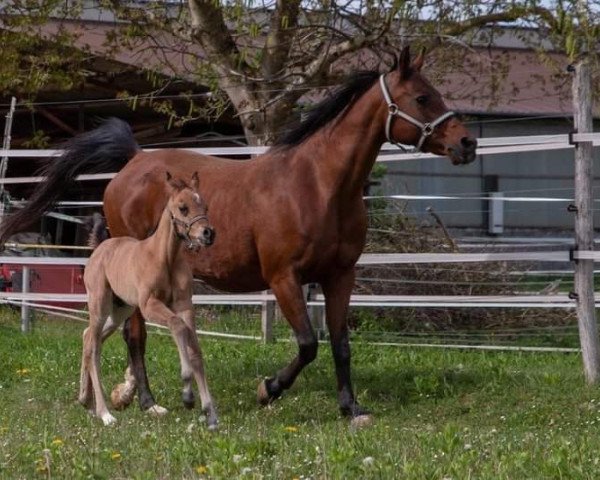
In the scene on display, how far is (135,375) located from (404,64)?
284cm

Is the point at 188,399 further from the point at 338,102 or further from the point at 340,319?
the point at 338,102

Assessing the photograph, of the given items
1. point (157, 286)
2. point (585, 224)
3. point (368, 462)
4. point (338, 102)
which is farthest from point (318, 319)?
point (368, 462)

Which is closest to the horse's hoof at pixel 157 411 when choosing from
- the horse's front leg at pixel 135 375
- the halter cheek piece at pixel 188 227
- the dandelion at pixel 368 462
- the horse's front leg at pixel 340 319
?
the horse's front leg at pixel 135 375

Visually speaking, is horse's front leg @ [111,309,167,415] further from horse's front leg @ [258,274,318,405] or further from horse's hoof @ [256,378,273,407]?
horse's front leg @ [258,274,318,405]

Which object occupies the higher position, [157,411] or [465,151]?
[465,151]

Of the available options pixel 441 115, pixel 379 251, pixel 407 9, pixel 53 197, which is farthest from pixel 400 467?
pixel 379 251

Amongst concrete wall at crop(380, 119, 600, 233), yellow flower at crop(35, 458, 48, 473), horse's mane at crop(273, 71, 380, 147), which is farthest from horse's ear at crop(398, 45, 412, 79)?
concrete wall at crop(380, 119, 600, 233)

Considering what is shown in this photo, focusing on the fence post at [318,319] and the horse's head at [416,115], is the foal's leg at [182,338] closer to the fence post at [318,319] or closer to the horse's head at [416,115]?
the horse's head at [416,115]

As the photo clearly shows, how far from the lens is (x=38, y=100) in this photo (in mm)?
18031

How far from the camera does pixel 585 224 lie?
30.6 ft

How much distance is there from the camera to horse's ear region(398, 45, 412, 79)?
855 cm

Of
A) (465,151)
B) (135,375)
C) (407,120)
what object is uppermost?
(407,120)

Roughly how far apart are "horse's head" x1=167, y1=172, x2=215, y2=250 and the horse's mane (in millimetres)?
1063

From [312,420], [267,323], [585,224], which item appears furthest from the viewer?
[267,323]
